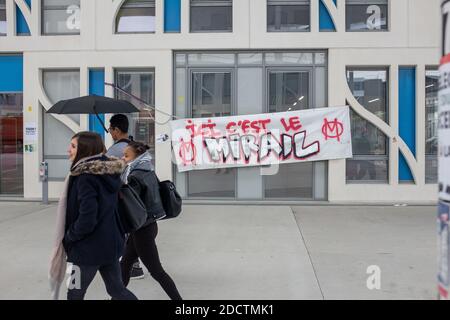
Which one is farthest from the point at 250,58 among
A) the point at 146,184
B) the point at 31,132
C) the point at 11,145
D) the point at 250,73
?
the point at 146,184

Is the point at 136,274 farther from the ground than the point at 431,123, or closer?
closer

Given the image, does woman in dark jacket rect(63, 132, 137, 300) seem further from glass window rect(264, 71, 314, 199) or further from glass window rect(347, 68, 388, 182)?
glass window rect(347, 68, 388, 182)

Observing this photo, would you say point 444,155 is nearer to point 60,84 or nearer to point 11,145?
point 60,84

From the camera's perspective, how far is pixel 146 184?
4.63 meters

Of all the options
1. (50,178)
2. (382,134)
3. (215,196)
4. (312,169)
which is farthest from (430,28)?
(50,178)

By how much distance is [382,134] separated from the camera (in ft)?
36.8

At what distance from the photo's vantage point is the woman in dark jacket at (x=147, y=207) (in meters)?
4.61

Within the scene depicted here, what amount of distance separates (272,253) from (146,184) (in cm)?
282

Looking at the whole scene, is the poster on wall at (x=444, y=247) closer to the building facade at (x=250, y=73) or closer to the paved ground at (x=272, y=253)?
the paved ground at (x=272, y=253)

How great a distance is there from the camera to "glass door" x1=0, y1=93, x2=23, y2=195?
11.9 metres

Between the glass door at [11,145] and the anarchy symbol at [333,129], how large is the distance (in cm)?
736

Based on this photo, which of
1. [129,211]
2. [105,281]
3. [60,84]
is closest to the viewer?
[105,281]

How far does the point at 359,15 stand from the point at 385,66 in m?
Result: 1.34

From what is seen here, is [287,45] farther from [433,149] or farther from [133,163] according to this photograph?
[133,163]
